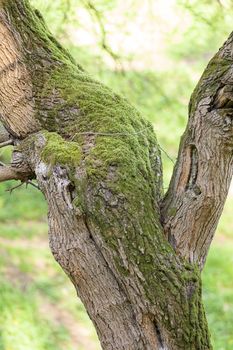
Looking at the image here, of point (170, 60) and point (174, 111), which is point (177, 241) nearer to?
point (174, 111)

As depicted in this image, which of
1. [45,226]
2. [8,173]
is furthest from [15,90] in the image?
[45,226]

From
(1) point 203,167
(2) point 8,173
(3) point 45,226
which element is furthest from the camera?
(3) point 45,226

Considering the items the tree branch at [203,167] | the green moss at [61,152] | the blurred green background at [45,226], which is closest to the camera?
the tree branch at [203,167]

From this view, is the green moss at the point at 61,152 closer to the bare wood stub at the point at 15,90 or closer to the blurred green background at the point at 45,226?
the bare wood stub at the point at 15,90

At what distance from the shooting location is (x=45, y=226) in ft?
32.6

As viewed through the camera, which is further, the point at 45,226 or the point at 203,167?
the point at 45,226

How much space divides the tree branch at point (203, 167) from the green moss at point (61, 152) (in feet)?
1.51

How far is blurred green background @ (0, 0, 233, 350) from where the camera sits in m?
5.43

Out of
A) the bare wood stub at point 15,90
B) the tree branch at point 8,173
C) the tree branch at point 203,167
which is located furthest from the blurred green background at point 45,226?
the tree branch at point 203,167

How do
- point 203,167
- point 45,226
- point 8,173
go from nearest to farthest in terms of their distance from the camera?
1. point 203,167
2. point 8,173
3. point 45,226

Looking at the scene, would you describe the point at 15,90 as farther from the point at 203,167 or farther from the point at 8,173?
the point at 203,167

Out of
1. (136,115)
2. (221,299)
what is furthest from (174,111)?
(136,115)

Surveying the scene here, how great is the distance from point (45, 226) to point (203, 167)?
7.21m

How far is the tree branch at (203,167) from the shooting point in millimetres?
2859
